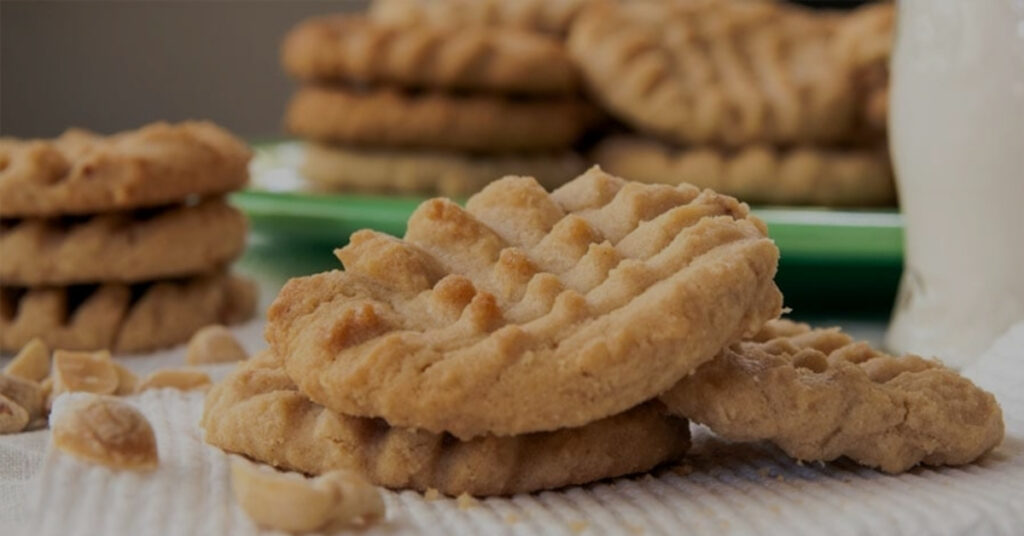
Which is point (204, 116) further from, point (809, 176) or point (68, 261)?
point (68, 261)

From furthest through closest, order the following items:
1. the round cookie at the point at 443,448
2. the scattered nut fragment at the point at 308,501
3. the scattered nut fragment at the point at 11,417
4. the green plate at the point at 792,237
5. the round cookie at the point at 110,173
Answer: the green plate at the point at 792,237 < the round cookie at the point at 110,173 < the scattered nut fragment at the point at 11,417 < the round cookie at the point at 443,448 < the scattered nut fragment at the point at 308,501

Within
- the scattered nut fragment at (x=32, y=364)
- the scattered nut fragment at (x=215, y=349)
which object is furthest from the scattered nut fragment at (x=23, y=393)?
the scattered nut fragment at (x=215, y=349)

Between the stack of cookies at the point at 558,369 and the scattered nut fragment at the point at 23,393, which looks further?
the scattered nut fragment at the point at 23,393

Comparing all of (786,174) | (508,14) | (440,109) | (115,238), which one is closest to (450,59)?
(440,109)

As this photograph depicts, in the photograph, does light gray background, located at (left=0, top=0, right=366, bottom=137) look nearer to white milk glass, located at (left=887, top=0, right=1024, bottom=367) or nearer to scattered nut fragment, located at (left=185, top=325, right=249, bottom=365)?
scattered nut fragment, located at (left=185, top=325, right=249, bottom=365)

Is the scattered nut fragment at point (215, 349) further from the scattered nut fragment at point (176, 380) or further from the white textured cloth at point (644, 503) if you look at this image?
the white textured cloth at point (644, 503)

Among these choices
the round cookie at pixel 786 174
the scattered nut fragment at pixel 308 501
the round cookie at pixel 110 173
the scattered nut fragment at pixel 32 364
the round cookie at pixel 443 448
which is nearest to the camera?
the scattered nut fragment at pixel 308 501

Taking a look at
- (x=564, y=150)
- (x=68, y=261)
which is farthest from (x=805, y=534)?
(x=564, y=150)
